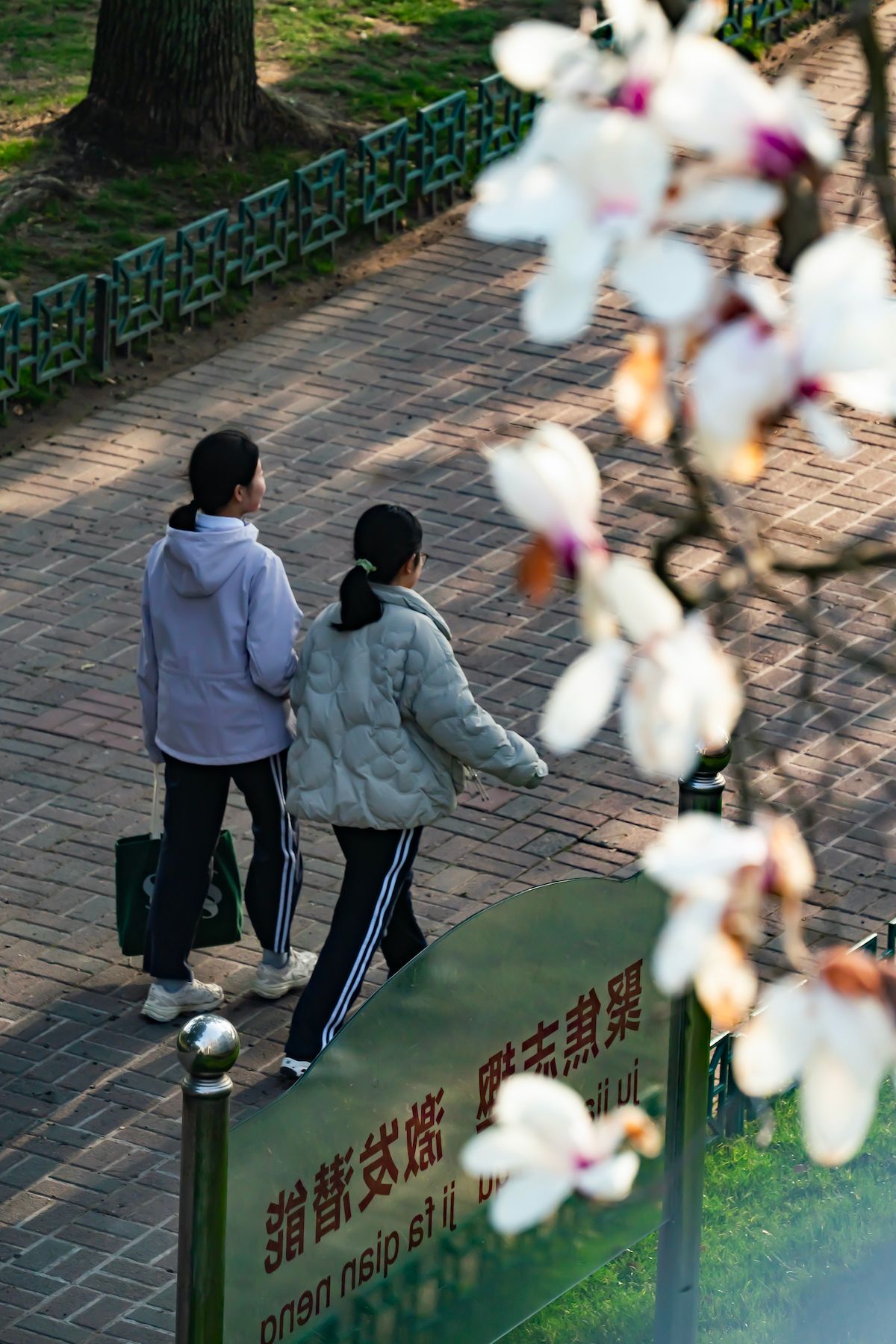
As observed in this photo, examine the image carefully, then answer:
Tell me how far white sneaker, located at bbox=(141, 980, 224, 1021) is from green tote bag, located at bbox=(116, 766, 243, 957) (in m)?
0.13

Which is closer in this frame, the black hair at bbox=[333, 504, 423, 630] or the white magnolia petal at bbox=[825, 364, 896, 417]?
the white magnolia petal at bbox=[825, 364, 896, 417]

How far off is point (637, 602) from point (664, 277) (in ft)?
0.66

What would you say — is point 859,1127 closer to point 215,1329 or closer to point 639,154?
point 639,154

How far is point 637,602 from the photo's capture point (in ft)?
4.50

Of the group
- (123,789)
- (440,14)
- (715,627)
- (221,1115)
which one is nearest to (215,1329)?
(221,1115)

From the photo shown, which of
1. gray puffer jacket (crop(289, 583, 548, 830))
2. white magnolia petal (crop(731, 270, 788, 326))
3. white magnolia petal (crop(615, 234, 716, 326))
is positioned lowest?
gray puffer jacket (crop(289, 583, 548, 830))

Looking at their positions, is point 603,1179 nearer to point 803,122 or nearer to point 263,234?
point 803,122

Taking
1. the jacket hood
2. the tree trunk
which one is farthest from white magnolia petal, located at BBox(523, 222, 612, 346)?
the tree trunk

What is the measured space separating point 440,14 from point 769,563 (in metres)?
15.1

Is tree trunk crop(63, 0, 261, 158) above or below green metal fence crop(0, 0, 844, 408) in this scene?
above

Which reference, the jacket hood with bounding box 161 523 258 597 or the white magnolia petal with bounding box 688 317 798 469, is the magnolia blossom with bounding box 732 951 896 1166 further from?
the jacket hood with bounding box 161 523 258 597

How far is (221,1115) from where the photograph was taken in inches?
140

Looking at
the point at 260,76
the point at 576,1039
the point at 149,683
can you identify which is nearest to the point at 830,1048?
the point at 576,1039

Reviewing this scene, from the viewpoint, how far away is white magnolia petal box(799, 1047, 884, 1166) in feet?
4.61
